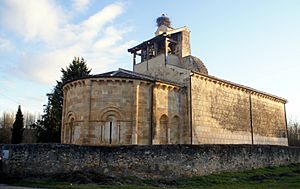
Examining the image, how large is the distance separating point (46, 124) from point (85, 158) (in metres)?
19.3

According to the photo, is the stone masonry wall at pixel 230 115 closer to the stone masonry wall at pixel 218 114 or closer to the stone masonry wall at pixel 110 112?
the stone masonry wall at pixel 218 114

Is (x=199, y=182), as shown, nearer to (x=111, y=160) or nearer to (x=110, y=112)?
(x=111, y=160)

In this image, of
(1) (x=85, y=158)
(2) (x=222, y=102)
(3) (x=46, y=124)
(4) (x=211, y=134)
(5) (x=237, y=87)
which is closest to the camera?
(1) (x=85, y=158)

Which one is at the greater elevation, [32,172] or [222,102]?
[222,102]

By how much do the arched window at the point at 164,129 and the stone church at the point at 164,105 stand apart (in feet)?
0.24

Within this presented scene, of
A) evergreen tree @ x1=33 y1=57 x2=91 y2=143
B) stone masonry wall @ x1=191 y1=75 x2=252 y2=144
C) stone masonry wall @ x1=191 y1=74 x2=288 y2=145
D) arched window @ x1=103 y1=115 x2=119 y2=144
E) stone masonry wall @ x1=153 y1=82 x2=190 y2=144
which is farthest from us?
evergreen tree @ x1=33 y1=57 x2=91 y2=143

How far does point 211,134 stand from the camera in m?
24.7

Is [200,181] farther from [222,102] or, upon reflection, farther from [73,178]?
[222,102]

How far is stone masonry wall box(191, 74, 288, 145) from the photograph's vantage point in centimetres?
2420

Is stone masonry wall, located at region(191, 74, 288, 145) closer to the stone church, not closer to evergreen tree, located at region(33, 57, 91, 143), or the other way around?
the stone church

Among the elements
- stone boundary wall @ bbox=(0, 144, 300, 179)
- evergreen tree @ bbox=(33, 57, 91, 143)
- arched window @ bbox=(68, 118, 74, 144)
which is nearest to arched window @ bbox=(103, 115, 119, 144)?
arched window @ bbox=(68, 118, 74, 144)

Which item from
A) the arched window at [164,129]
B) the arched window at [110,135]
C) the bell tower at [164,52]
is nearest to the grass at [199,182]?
the arched window at [110,135]

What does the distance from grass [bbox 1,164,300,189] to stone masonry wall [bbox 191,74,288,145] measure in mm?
7376

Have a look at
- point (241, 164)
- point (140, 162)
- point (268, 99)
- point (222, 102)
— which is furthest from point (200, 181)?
point (268, 99)
